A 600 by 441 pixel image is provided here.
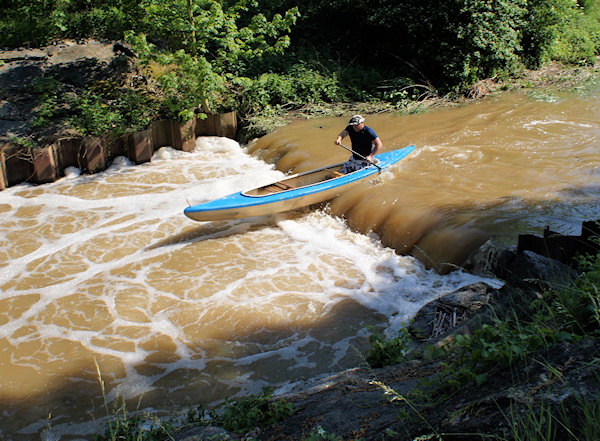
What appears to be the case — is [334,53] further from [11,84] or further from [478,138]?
[11,84]

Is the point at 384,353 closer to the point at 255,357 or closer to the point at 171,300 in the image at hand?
the point at 255,357

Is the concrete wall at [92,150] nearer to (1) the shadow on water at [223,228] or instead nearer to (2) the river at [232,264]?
(2) the river at [232,264]

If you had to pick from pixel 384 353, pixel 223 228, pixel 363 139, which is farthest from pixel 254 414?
pixel 363 139

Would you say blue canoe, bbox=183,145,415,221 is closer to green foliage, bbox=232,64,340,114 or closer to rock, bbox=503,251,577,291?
rock, bbox=503,251,577,291

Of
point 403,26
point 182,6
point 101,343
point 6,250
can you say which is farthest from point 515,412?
point 403,26

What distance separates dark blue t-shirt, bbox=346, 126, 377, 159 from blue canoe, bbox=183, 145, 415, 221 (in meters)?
0.27

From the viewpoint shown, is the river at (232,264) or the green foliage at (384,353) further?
the river at (232,264)

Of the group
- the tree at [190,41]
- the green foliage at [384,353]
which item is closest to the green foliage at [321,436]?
the green foliage at [384,353]

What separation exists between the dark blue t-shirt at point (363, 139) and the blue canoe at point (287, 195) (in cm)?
27

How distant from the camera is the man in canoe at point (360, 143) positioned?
8.45 m

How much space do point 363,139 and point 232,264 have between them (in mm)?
3258

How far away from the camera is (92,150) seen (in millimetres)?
10422

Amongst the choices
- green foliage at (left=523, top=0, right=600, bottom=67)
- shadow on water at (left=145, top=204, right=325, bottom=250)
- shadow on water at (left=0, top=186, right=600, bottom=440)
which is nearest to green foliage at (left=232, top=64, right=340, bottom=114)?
shadow on water at (left=145, top=204, right=325, bottom=250)

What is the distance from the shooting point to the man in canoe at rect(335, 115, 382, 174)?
27.7 ft
